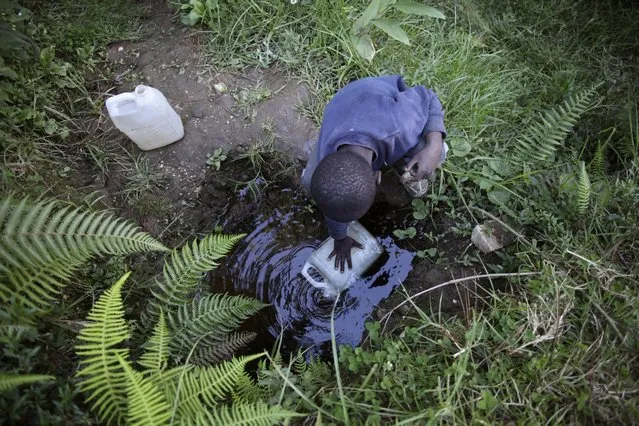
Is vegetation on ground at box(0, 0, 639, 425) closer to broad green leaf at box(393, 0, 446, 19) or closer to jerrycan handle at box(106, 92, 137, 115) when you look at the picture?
broad green leaf at box(393, 0, 446, 19)

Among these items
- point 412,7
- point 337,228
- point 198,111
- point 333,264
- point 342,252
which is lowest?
point 333,264

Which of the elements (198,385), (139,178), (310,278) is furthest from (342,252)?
(139,178)

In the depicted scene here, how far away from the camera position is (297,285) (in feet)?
9.26

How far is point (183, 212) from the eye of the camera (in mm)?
2893

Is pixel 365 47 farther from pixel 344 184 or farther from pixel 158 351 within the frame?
pixel 158 351

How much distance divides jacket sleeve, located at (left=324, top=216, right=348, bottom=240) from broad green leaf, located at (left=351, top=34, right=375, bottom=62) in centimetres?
139

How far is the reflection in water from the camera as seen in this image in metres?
2.72

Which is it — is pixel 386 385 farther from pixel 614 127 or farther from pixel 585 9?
pixel 585 9

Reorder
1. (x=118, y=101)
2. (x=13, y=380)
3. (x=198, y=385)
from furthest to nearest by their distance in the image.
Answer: (x=118, y=101), (x=198, y=385), (x=13, y=380)

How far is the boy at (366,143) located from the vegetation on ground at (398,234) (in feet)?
1.89

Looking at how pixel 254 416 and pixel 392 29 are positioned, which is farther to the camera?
pixel 392 29

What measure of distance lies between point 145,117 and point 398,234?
1.80m

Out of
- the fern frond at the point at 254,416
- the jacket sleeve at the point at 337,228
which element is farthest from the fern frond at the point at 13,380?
the jacket sleeve at the point at 337,228

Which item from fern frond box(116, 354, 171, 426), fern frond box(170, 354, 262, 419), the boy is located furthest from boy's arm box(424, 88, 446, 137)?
fern frond box(116, 354, 171, 426)
